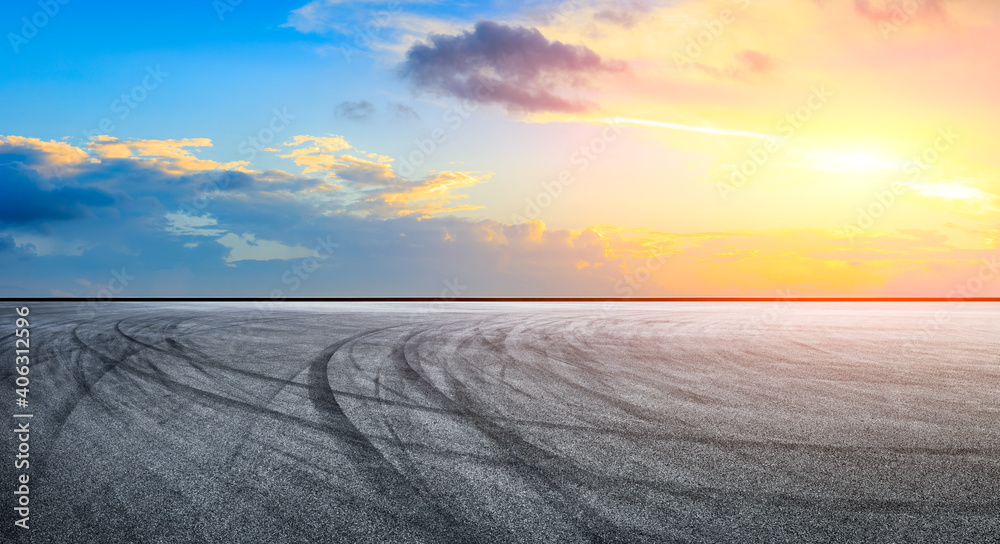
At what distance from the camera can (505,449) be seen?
585 cm

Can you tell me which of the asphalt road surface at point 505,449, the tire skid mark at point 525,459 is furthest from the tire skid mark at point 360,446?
the tire skid mark at point 525,459

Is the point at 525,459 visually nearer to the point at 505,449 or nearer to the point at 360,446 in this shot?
the point at 505,449

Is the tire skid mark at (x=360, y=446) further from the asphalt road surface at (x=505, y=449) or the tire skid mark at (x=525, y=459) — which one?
the tire skid mark at (x=525, y=459)

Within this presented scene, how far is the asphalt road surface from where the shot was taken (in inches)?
164

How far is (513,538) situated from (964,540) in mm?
3131

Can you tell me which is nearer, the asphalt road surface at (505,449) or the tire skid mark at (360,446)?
the asphalt road surface at (505,449)

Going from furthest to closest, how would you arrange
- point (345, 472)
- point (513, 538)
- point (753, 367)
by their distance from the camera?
point (753, 367), point (345, 472), point (513, 538)

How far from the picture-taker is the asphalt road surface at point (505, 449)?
164 inches

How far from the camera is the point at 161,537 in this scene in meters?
3.98

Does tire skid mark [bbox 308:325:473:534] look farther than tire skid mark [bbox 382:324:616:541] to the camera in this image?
Yes

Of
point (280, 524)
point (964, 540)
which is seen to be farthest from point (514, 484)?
point (964, 540)

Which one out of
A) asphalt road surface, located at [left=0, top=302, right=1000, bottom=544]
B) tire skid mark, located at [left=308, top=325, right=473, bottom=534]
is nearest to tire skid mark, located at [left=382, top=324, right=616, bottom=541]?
asphalt road surface, located at [left=0, top=302, right=1000, bottom=544]

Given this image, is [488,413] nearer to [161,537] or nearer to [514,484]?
[514,484]

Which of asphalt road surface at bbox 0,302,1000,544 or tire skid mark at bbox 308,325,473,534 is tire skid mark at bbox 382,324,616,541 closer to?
asphalt road surface at bbox 0,302,1000,544
